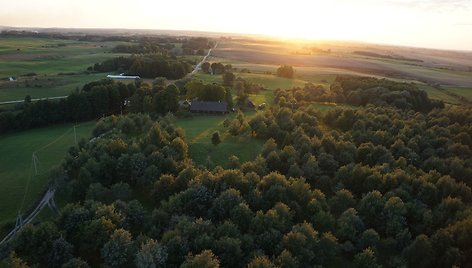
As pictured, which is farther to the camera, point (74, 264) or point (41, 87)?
point (41, 87)

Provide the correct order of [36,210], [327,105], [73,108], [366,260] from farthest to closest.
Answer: [327,105]
[73,108]
[36,210]
[366,260]

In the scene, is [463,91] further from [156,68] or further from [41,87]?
[41,87]

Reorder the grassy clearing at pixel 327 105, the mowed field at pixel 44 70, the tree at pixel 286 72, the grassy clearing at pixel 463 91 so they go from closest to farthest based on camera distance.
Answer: the grassy clearing at pixel 327 105
the mowed field at pixel 44 70
the grassy clearing at pixel 463 91
the tree at pixel 286 72

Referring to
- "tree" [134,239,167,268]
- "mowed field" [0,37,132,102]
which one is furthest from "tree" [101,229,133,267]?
"mowed field" [0,37,132,102]

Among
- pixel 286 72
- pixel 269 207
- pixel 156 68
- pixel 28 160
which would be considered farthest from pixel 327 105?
pixel 28 160

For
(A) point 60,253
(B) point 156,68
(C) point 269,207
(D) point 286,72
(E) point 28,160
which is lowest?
(E) point 28,160

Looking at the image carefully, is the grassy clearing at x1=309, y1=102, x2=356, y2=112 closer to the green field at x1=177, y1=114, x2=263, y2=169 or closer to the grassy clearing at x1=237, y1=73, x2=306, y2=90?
the grassy clearing at x1=237, y1=73, x2=306, y2=90

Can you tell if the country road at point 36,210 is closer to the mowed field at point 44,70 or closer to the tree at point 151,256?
the tree at point 151,256

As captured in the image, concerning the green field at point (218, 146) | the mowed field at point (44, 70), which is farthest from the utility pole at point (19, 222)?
the mowed field at point (44, 70)
